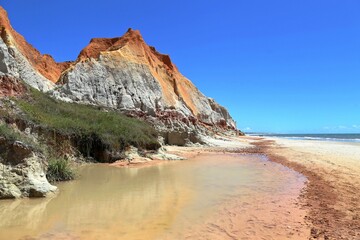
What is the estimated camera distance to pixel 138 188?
12.0 m

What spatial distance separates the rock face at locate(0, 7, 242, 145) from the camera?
35.2 meters

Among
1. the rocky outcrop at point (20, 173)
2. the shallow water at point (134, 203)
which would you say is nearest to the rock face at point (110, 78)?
the shallow water at point (134, 203)

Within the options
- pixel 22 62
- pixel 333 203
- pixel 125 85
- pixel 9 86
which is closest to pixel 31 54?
pixel 22 62

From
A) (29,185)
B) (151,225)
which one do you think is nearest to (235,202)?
(151,225)

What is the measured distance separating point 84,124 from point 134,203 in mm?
12043

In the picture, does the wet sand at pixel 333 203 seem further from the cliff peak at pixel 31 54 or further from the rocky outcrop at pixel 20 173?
the cliff peak at pixel 31 54

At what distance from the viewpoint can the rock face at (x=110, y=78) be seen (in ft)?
115

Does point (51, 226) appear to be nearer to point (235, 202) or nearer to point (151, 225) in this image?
point (151, 225)

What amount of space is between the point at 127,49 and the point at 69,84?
47.3 ft

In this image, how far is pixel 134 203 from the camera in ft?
31.9

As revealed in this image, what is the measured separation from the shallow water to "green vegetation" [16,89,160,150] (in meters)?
3.88

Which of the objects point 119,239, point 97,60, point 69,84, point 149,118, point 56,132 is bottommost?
point 119,239

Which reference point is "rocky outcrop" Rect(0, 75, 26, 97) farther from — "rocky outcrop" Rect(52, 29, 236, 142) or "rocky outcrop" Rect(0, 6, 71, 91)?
"rocky outcrop" Rect(52, 29, 236, 142)

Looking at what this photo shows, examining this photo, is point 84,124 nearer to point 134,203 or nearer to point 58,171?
point 58,171
